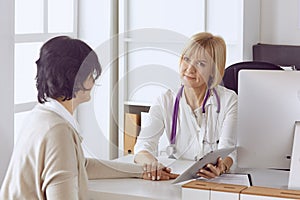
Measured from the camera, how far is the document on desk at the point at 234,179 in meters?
2.19

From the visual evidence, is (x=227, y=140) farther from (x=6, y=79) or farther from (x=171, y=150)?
(x=6, y=79)

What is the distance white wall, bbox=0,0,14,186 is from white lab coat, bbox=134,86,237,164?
38.4 inches

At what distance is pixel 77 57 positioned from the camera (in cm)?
192

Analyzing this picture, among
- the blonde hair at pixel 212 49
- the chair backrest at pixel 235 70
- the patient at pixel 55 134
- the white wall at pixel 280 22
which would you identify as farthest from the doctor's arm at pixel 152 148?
the white wall at pixel 280 22

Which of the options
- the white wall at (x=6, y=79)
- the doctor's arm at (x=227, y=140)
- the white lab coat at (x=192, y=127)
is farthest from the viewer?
the white wall at (x=6, y=79)

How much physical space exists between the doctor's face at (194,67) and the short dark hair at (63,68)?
79cm

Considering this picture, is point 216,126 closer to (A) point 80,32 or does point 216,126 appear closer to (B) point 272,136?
(B) point 272,136

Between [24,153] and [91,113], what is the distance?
2.47ft

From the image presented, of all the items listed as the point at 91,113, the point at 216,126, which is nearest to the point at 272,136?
the point at 216,126

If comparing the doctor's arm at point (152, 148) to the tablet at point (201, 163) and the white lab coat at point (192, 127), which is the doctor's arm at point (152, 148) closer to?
the white lab coat at point (192, 127)

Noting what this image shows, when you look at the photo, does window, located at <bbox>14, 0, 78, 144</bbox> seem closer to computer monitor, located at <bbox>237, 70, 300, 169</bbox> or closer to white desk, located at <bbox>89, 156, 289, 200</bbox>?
white desk, located at <bbox>89, 156, 289, 200</bbox>

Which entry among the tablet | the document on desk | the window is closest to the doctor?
the tablet

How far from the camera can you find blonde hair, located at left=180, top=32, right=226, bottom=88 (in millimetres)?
2695

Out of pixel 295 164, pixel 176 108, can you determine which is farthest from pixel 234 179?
pixel 176 108
